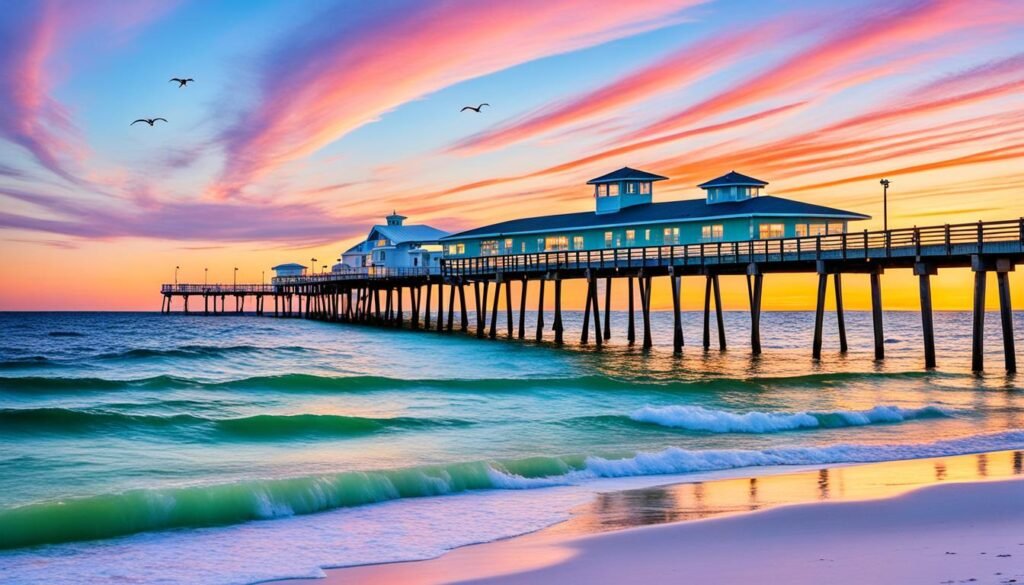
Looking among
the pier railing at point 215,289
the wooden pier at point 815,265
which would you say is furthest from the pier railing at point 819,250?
the pier railing at point 215,289

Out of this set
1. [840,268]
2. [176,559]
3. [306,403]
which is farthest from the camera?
[840,268]

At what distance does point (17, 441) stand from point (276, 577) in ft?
40.9

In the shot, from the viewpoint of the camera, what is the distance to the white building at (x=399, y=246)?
8850cm

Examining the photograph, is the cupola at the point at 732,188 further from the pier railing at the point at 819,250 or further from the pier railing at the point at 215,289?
the pier railing at the point at 215,289

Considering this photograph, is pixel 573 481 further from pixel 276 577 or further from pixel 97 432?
pixel 97 432

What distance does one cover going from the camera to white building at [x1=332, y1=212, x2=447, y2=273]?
290ft

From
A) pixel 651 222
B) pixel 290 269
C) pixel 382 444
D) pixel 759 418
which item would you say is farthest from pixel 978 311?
pixel 290 269

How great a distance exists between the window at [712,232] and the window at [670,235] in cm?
154

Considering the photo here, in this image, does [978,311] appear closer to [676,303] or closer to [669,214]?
[676,303]

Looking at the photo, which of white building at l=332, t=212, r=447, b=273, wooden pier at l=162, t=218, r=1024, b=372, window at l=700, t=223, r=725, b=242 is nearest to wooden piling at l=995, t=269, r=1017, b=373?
wooden pier at l=162, t=218, r=1024, b=372

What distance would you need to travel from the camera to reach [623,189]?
2381 inches

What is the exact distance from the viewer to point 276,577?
32.7ft

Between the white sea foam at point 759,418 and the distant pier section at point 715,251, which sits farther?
the distant pier section at point 715,251

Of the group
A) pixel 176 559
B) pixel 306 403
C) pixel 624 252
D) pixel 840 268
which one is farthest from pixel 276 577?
pixel 624 252
